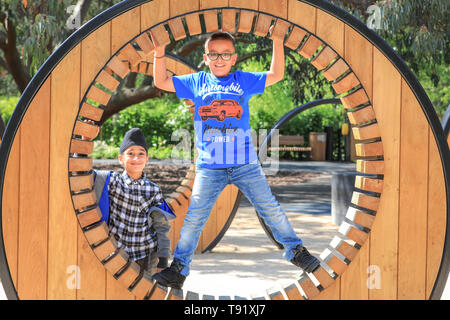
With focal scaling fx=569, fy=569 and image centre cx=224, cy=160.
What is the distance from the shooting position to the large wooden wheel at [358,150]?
3.34m

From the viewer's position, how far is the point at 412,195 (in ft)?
11.3

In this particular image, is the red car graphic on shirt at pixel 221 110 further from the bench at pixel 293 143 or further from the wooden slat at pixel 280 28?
the bench at pixel 293 143

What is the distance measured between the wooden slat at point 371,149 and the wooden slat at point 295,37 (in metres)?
0.75

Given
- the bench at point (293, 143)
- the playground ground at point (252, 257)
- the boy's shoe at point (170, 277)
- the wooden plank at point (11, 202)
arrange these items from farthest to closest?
1. the bench at point (293, 143)
2. the playground ground at point (252, 257)
3. the boy's shoe at point (170, 277)
4. the wooden plank at point (11, 202)

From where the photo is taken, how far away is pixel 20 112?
3.31 metres

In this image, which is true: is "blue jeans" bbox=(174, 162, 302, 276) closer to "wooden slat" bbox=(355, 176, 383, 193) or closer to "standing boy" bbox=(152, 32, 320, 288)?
"standing boy" bbox=(152, 32, 320, 288)

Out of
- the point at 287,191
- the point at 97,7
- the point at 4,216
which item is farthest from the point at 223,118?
the point at 287,191

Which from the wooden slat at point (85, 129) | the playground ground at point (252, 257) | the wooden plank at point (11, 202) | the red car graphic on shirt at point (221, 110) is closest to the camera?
the wooden plank at point (11, 202)

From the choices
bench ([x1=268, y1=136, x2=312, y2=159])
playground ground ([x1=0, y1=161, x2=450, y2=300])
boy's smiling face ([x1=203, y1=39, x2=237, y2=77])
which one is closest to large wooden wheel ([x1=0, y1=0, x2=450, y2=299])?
boy's smiling face ([x1=203, y1=39, x2=237, y2=77])

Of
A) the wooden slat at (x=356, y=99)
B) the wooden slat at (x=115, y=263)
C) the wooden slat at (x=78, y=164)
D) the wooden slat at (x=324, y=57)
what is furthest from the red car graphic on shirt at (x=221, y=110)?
the wooden slat at (x=115, y=263)

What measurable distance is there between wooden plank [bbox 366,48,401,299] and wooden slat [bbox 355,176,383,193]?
38mm

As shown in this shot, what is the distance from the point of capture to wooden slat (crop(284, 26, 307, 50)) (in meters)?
3.48

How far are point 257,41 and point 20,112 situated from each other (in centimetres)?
760

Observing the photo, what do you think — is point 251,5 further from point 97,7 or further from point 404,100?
point 97,7
